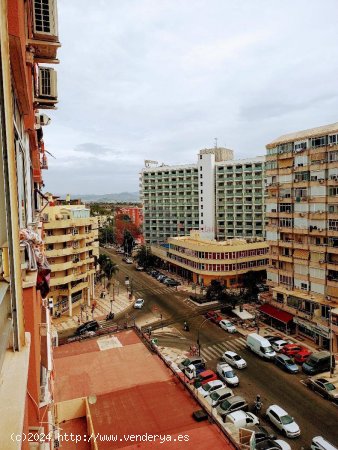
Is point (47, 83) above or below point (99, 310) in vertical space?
above

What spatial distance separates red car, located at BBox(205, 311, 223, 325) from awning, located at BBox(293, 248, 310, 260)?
11157mm

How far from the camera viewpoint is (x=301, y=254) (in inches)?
1323

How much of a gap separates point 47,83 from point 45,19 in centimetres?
323

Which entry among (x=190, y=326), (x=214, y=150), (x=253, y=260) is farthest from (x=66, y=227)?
(x=214, y=150)

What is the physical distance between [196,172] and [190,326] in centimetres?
4288

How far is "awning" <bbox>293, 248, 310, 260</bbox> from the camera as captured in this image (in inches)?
1294

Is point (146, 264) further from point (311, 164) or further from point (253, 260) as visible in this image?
point (311, 164)

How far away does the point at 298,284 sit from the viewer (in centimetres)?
3416

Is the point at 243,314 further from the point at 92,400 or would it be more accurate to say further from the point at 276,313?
the point at 92,400

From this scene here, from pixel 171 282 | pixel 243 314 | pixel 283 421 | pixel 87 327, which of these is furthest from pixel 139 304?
pixel 283 421

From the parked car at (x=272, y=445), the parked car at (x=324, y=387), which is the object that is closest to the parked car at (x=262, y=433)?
→ the parked car at (x=272, y=445)

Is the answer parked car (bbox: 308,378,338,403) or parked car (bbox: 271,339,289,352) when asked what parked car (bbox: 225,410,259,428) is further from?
parked car (bbox: 271,339,289,352)

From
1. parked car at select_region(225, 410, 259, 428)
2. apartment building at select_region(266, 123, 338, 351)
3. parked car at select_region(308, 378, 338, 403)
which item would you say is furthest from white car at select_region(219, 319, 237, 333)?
parked car at select_region(225, 410, 259, 428)

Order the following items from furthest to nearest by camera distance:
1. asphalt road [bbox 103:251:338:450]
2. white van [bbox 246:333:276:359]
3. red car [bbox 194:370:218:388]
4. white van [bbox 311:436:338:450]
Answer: white van [bbox 246:333:276:359] < red car [bbox 194:370:218:388] < asphalt road [bbox 103:251:338:450] < white van [bbox 311:436:338:450]
